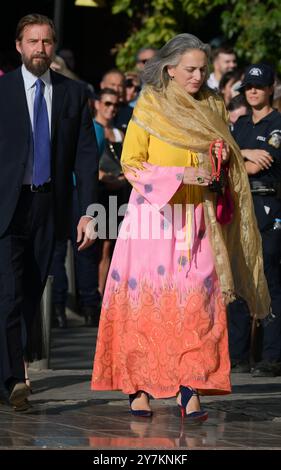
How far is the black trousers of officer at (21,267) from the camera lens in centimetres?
899

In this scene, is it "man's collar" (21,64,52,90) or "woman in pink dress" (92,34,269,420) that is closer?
"woman in pink dress" (92,34,269,420)

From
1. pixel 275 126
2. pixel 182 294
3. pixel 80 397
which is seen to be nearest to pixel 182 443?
pixel 182 294

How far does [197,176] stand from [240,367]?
2860 millimetres

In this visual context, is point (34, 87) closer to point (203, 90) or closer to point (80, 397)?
point (203, 90)

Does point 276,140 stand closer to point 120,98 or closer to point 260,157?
point 260,157

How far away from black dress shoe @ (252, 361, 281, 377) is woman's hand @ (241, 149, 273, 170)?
137 cm

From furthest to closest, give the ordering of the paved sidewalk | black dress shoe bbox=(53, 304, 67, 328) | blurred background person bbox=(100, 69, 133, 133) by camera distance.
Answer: blurred background person bbox=(100, 69, 133, 133) → black dress shoe bbox=(53, 304, 67, 328) → the paved sidewalk

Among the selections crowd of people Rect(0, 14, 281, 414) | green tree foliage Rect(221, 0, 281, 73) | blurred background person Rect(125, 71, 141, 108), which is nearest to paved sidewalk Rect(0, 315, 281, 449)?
crowd of people Rect(0, 14, 281, 414)

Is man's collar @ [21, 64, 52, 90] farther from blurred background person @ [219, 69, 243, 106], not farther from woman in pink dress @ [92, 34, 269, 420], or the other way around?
blurred background person @ [219, 69, 243, 106]

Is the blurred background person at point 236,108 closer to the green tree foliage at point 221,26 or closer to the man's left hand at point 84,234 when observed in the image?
the man's left hand at point 84,234

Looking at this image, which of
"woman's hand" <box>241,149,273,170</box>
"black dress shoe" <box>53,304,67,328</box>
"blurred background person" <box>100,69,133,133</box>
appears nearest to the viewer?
"woman's hand" <box>241,149,273,170</box>

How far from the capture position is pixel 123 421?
877cm

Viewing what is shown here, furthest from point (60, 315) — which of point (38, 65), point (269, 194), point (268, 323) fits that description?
point (38, 65)

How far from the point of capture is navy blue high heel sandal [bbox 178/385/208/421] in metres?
8.76
